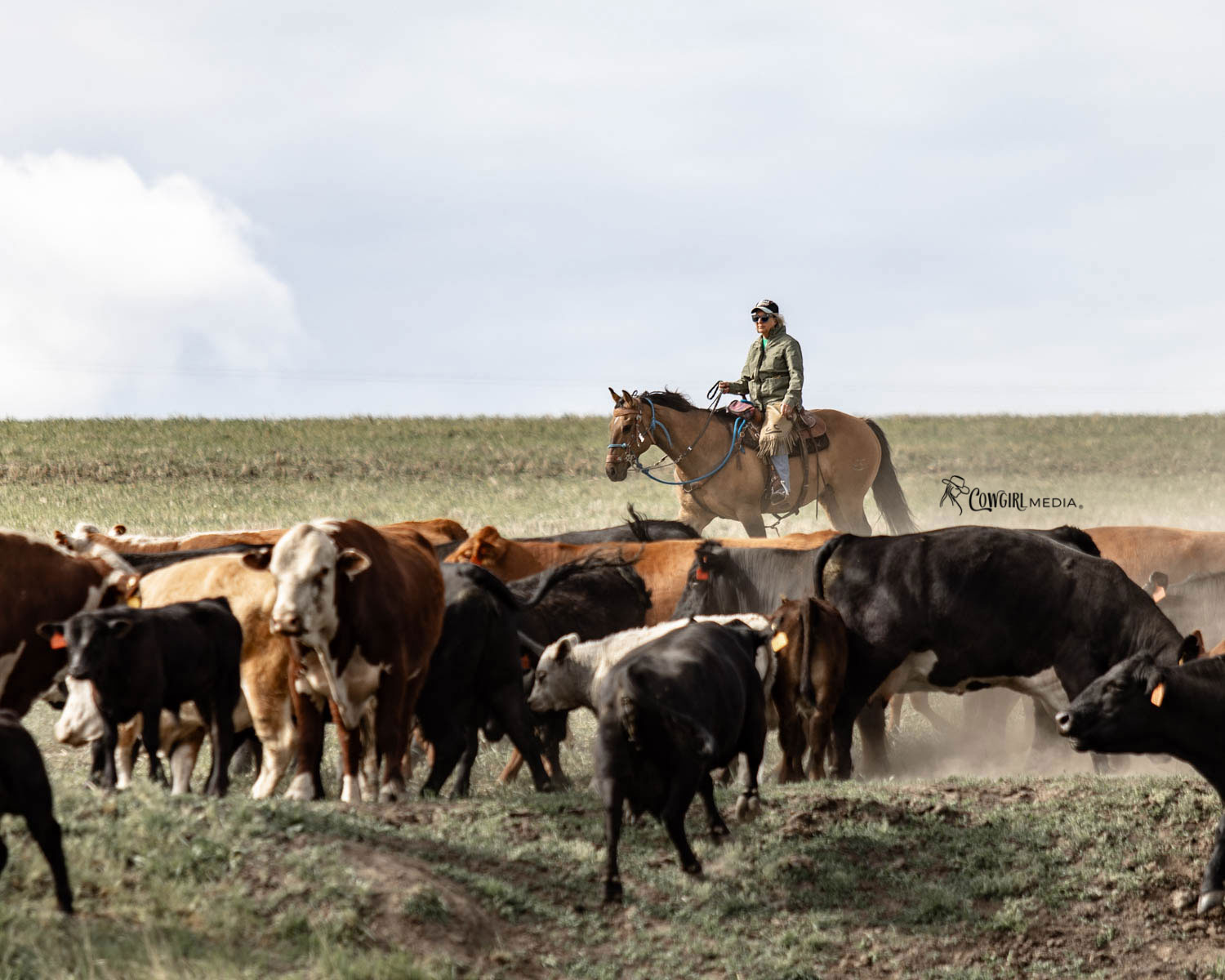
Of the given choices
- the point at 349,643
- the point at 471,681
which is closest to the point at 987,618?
the point at 471,681

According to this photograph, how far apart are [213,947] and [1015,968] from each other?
3677 millimetres

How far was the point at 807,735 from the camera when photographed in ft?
32.7

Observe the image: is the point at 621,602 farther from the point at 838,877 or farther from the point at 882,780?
the point at 838,877

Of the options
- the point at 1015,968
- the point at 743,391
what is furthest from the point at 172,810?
the point at 743,391

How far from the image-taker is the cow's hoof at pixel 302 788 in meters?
8.25

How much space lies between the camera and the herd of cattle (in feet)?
24.7

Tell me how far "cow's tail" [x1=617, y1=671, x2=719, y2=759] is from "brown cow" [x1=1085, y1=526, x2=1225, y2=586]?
7.31m

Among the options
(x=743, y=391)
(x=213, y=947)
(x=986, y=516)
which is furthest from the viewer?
(x=986, y=516)

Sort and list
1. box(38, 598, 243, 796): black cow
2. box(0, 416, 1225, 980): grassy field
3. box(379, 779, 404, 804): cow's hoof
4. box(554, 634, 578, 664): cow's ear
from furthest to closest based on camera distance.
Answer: box(554, 634, 578, 664): cow's ear < box(379, 779, 404, 804): cow's hoof < box(38, 598, 243, 796): black cow < box(0, 416, 1225, 980): grassy field

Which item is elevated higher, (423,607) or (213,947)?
(423,607)

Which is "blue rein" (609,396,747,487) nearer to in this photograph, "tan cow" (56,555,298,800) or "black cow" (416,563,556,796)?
"black cow" (416,563,556,796)

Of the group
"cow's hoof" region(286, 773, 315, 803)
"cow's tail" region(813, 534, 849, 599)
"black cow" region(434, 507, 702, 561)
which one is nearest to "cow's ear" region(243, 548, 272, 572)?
"cow's hoof" region(286, 773, 315, 803)

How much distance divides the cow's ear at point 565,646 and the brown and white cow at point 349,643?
2.78 feet

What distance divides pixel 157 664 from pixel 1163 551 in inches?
362
